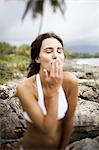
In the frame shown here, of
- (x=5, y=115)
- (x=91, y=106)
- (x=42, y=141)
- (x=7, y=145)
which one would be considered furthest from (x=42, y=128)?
(x=91, y=106)

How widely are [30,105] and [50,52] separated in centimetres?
24

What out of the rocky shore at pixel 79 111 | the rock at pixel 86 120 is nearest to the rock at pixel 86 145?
the rocky shore at pixel 79 111

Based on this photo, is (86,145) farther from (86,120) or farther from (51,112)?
(51,112)

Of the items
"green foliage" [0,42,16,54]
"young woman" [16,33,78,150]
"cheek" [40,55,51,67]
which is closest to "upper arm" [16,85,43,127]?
"young woman" [16,33,78,150]

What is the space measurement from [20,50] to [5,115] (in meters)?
0.46

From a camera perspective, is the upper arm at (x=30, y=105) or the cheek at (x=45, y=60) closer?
the upper arm at (x=30, y=105)

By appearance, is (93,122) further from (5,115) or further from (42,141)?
(42,141)

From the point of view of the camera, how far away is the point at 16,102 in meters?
2.12

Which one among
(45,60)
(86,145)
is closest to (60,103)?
(45,60)

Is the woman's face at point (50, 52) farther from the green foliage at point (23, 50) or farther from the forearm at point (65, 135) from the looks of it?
the green foliage at point (23, 50)

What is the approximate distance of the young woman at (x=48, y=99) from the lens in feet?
3.29

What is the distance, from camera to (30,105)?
1.03 m

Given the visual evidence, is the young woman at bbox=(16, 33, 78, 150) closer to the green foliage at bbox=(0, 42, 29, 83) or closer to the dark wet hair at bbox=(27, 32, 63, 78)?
the dark wet hair at bbox=(27, 32, 63, 78)

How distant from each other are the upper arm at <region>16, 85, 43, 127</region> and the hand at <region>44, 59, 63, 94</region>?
0.07m
